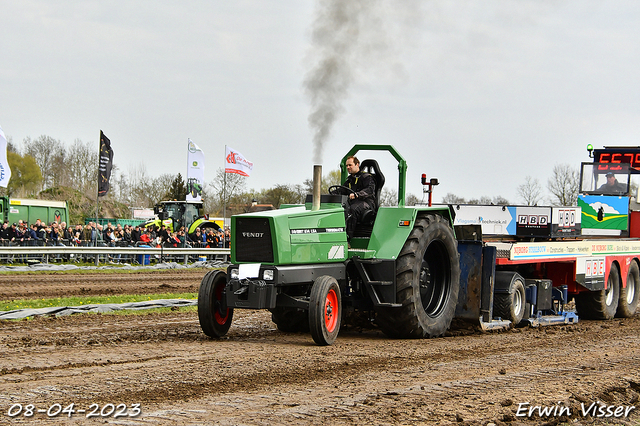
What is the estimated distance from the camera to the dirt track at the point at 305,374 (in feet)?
16.8

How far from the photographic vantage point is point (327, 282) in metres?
8.14

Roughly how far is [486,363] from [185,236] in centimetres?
2203

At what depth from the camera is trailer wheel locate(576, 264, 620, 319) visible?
42.3ft

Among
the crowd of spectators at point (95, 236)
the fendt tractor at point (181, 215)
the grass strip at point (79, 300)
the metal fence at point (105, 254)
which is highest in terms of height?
the fendt tractor at point (181, 215)

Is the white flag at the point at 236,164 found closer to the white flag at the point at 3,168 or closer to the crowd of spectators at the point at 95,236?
the crowd of spectators at the point at 95,236

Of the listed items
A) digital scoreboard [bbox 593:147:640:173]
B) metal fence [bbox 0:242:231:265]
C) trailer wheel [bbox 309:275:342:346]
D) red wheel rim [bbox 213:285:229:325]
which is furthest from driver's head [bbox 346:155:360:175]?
metal fence [bbox 0:242:231:265]

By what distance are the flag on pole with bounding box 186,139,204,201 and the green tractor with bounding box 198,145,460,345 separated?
23.1m

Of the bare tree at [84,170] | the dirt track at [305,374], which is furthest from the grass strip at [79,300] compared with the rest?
the bare tree at [84,170]

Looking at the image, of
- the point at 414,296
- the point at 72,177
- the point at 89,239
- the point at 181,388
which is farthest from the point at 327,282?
the point at 72,177

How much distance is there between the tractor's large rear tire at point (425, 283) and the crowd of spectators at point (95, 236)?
55.1 ft

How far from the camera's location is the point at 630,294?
14.0 meters

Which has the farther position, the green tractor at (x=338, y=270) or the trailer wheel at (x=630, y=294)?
the trailer wheel at (x=630, y=294)

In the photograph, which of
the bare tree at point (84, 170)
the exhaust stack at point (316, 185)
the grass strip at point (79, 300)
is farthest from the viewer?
the bare tree at point (84, 170)

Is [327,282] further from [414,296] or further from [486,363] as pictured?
[486,363]
